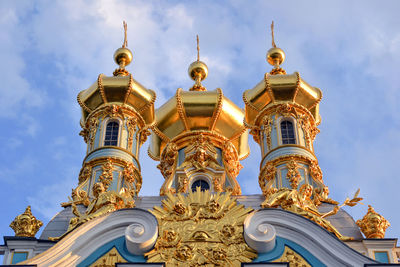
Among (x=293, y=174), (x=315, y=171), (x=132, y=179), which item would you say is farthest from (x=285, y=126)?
(x=132, y=179)

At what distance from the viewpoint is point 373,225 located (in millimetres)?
15297

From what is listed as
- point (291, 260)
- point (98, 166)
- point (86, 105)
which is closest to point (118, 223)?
point (291, 260)

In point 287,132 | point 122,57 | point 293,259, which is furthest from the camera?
point 122,57

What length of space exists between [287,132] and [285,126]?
256mm

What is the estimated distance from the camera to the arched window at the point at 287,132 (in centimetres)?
2086

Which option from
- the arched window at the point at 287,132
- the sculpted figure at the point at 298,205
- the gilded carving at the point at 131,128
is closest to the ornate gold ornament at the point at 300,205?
the sculpted figure at the point at 298,205

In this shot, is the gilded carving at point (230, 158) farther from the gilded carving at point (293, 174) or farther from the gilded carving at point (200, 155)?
the gilded carving at point (293, 174)

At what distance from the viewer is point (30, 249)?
48.7ft

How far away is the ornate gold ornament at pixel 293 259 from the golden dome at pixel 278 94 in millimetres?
8162

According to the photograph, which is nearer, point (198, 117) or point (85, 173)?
point (85, 173)

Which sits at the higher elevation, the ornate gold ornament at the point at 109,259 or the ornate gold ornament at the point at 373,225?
the ornate gold ornament at the point at 373,225

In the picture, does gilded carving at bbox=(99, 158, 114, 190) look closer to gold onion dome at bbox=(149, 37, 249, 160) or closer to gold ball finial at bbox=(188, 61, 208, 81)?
gold onion dome at bbox=(149, 37, 249, 160)

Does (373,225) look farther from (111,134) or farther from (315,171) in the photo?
(111,134)

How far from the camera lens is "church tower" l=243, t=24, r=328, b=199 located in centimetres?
1994
